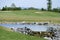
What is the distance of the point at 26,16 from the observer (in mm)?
101500

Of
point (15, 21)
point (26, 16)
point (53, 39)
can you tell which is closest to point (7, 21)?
point (15, 21)

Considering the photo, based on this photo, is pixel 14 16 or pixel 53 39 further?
pixel 14 16

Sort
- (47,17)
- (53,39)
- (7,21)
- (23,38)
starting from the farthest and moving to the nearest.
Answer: (47,17) < (7,21) < (53,39) < (23,38)

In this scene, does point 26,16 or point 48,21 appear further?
point 26,16

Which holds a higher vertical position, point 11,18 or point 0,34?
point 0,34

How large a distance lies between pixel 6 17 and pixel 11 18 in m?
1.84

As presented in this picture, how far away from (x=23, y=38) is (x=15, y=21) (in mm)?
61609

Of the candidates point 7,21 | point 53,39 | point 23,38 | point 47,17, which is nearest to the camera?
point 23,38

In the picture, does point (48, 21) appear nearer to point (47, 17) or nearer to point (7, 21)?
point (47, 17)

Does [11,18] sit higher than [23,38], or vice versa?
[23,38]

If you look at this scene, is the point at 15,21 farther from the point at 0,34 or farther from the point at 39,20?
the point at 0,34

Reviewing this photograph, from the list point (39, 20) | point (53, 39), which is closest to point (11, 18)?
point (39, 20)

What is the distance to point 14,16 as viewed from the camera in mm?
100812

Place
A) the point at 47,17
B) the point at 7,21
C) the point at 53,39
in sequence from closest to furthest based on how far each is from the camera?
1. the point at 53,39
2. the point at 7,21
3. the point at 47,17
